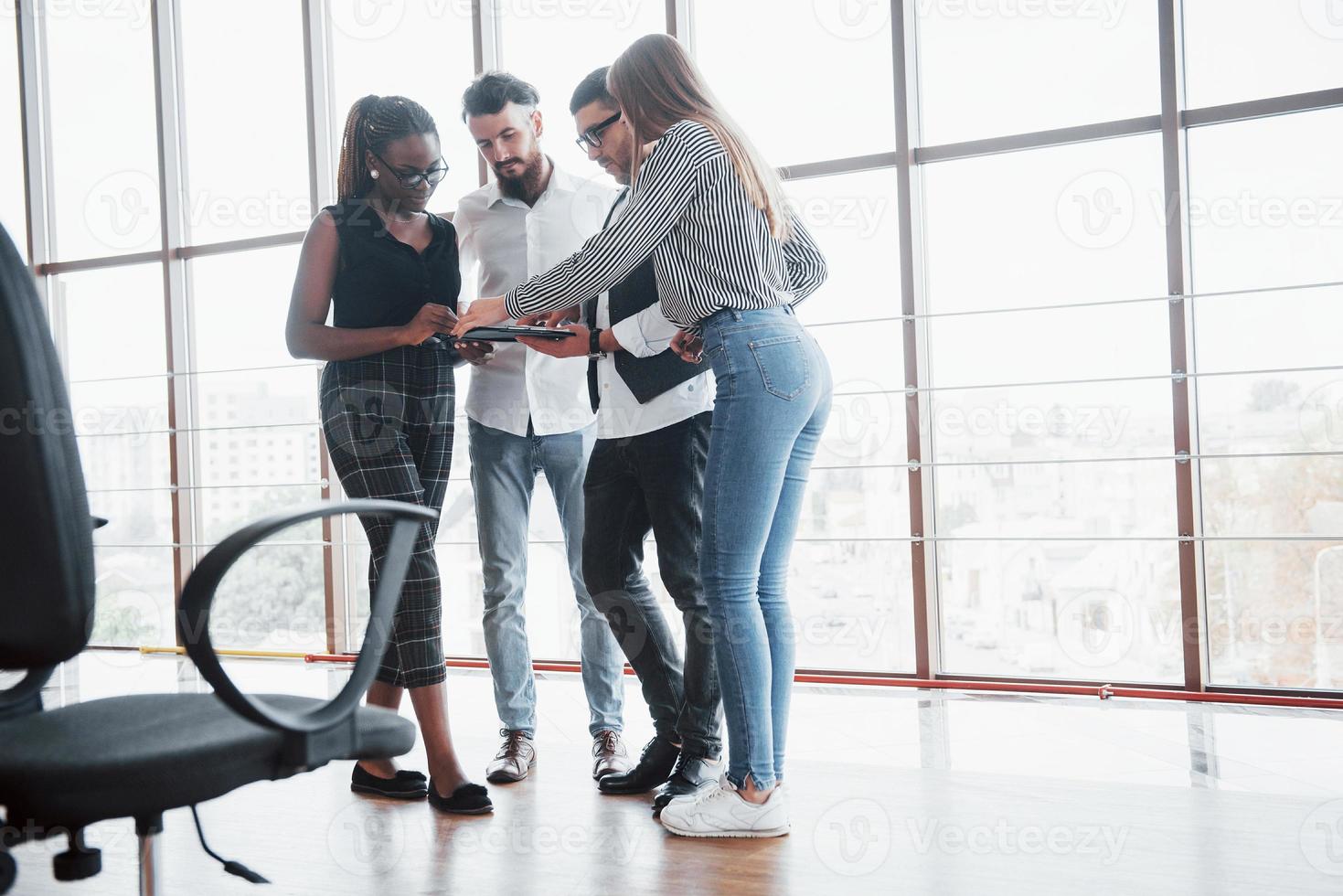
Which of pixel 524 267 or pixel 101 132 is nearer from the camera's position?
pixel 524 267

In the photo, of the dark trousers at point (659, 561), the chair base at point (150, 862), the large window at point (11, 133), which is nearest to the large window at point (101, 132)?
the large window at point (11, 133)

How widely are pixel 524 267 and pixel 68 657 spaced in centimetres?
148

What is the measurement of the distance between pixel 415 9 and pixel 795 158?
5.83 ft

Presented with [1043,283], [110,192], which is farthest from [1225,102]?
[110,192]

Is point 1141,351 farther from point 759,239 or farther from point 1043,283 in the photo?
point 759,239

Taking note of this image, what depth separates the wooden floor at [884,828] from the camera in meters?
1.44

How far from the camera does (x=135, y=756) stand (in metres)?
0.78

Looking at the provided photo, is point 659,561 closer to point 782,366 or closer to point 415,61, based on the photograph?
point 782,366

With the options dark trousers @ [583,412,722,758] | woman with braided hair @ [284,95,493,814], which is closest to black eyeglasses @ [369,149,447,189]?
woman with braided hair @ [284,95,493,814]

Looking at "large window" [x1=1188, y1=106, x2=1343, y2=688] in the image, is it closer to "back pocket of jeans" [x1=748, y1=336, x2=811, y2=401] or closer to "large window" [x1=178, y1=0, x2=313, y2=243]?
"back pocket of jeans" [x1=748, y1=336, x2=811, y2=401]

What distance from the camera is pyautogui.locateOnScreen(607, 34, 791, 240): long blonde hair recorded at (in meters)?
1.62

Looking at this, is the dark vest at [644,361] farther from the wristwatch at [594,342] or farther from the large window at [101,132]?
the large window at [101,132]

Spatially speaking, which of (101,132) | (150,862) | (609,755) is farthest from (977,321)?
(101,132)

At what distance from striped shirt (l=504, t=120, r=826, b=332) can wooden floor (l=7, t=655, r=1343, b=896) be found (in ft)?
3.01
